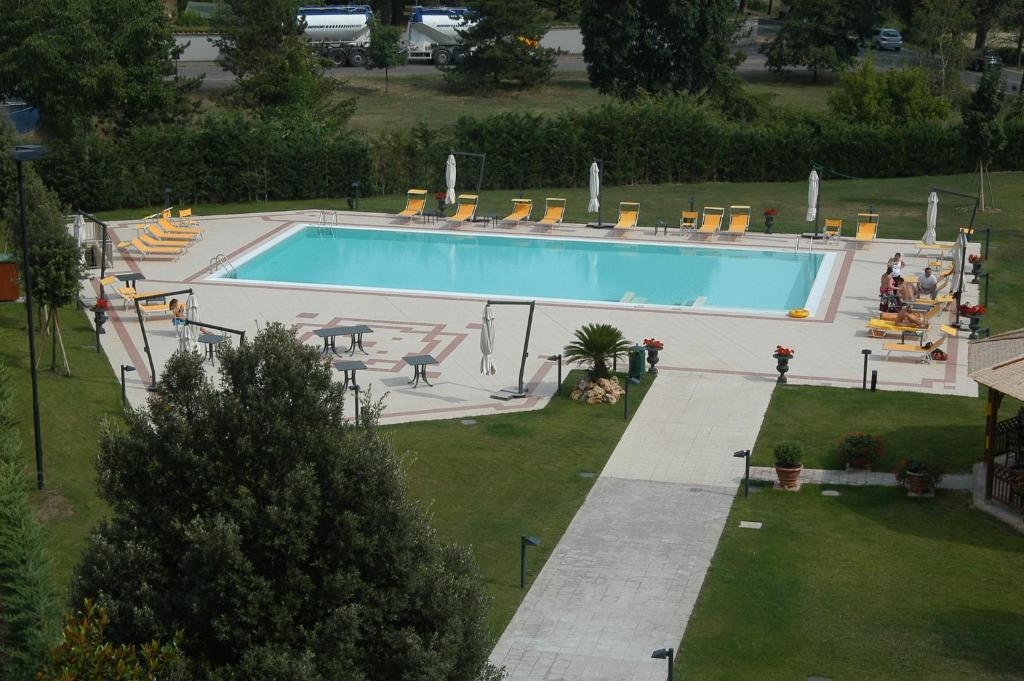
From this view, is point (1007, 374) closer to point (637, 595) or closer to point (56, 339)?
point (637, 595)

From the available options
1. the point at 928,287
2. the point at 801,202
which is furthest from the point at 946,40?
the point at 928,287

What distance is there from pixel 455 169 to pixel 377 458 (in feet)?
95.6

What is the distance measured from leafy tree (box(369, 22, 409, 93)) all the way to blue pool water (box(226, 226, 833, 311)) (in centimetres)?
2687

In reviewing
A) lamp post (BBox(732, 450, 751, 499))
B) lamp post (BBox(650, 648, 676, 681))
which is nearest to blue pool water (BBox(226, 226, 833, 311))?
lamp post (BBox(732, 450, 751, 499))

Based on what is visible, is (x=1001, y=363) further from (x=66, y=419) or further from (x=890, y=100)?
(x=890, y=100)

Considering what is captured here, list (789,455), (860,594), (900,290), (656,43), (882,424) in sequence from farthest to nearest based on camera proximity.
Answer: (656,43) < (900,290) < (882,424) < (789,455) < (860,594)

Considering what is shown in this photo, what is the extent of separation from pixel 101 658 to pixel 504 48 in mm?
50715

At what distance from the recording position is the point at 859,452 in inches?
762

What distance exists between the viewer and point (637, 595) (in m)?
15.7

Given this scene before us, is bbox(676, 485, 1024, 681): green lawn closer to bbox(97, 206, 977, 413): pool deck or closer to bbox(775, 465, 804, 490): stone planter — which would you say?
bbox(775, 465, 804, 490): stone planter

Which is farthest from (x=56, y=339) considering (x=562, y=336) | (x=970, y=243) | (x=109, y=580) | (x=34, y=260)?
(x=970, y=243)

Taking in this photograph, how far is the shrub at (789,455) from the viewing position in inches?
733

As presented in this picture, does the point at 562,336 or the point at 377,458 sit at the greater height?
the point at 377,458

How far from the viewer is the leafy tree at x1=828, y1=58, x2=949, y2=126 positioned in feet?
152
